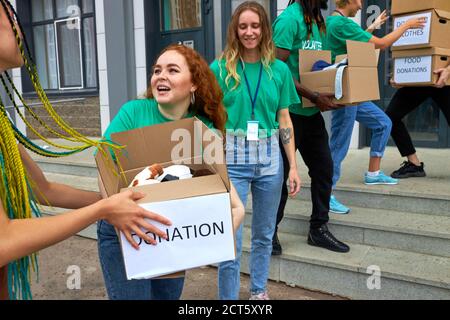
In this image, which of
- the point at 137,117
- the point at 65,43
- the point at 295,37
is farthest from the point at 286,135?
the point at 65,43

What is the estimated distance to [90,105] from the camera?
7785 millimetres

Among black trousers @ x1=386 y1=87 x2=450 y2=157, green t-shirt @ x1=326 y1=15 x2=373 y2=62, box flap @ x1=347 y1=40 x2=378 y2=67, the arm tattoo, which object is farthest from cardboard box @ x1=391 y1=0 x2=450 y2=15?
the arm tattoo

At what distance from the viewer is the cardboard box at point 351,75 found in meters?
2.93

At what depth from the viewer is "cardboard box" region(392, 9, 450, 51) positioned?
12.5 feet

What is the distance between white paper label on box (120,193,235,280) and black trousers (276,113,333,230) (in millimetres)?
1738

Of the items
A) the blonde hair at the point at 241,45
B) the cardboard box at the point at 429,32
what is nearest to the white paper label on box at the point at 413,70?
the cardboard box at the point at 429,32

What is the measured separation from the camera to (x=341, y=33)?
3.33m

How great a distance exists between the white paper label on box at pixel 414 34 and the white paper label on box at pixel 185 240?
10.6 ft

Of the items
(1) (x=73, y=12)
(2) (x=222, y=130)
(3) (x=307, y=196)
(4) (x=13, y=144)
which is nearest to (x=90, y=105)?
(1) (x=73, y=12)

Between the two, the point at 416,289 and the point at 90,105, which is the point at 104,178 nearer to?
the point at 416,289

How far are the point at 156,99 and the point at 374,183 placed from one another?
268cm

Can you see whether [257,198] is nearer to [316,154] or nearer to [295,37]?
[316,154]

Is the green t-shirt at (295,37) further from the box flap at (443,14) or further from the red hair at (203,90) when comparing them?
the box flap at (443,14)

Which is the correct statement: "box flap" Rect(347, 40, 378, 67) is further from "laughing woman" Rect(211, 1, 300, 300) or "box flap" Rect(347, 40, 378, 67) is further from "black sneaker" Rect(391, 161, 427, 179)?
"black sneaker" Rect(391, 161, 427, 179)
